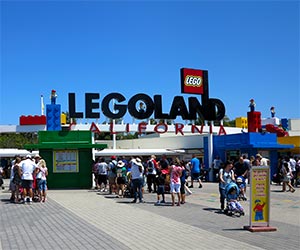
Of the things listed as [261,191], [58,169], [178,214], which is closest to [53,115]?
[58,169]

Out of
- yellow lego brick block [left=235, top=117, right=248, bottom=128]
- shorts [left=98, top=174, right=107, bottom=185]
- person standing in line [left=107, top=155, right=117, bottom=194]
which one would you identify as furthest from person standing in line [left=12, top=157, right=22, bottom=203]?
yellow lego brick block [left=235, top=117, right=248, bottom=128]

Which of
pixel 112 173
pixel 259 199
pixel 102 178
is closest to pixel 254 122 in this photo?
pixel 102 178

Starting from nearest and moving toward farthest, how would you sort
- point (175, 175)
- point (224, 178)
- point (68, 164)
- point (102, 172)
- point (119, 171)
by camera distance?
point (224, 178), point (175, 175), point (119, 171), point (102, 172), point (68, 164)

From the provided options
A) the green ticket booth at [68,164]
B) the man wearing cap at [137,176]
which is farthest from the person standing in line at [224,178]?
the green ticket booth at [68,164]

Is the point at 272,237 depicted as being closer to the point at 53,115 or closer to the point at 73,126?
the point at 53,115

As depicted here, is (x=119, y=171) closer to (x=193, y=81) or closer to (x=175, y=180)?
(x=175, y=180)

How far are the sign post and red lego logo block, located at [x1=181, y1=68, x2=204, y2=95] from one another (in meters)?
23.6

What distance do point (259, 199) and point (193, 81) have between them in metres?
25.0

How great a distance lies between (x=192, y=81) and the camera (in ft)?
115

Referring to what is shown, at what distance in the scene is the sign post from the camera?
407 inches

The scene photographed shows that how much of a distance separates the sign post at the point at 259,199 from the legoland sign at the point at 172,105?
79.6 ft

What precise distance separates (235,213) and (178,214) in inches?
60.1

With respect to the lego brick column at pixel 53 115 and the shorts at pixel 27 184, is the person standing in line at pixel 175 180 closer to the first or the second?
the shorts at pixel 27 184

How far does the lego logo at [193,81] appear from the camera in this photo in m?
34.6
